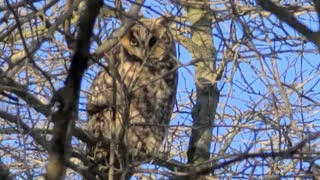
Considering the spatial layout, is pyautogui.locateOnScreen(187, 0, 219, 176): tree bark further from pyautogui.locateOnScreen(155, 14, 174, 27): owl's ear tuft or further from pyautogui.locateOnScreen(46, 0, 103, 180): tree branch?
pyautogui.locateOnScreen(46, 0, 103, 180): tree branch

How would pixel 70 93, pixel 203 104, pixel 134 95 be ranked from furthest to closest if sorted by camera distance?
pixel 203 104 → pixel 134 95 → pixel 70 93

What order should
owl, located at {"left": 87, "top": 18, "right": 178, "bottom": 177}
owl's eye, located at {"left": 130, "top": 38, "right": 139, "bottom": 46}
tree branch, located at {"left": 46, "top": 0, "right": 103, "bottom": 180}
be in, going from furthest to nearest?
1. owl's eye, located at {"left": 130, "top": 38, "right": 139, "bottom": 46}
2. owl, located at {"left": 87, "top": 18, "right": 178, "bottom": 177}
3. tree branch, located at {"left": 46, "top": 0, "right": 103, "bottom": 180}

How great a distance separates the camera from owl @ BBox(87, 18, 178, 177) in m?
3.65

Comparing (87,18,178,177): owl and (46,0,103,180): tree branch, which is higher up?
(87,18,178,177): owl

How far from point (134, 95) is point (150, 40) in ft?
1.89

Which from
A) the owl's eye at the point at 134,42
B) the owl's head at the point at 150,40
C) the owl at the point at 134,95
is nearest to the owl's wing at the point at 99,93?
the owl at the point at 134,95

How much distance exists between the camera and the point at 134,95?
4.95 m

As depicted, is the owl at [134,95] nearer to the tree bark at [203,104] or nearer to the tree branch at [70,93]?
the tree bark at [203,104]

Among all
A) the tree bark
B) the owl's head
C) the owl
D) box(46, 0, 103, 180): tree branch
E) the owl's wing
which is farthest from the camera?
the tree bark

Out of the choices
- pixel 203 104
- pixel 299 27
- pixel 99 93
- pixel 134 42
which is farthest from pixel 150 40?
pixel 299 27

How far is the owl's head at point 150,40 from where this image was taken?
12.5 feet

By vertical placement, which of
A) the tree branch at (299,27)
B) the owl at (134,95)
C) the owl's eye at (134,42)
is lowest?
the tree branch at (299,27)

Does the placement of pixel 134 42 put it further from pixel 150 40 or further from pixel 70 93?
pixel 70 93

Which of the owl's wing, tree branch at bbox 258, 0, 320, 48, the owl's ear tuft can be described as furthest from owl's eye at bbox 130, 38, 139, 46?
tree branch at bbox 258, 0, 320, 48
